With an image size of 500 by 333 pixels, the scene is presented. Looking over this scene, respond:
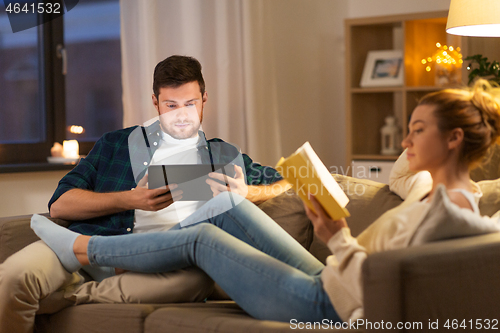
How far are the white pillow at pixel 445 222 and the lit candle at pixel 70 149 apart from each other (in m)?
1.90

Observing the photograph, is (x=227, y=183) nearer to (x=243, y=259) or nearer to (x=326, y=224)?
(x=243, y=259)

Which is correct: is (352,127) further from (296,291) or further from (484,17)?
(296,291)

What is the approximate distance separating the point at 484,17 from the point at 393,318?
49.7 inches

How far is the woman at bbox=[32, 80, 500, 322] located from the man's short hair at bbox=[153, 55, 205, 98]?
61cm

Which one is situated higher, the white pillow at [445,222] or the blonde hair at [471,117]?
the blonde hair at [471,117]

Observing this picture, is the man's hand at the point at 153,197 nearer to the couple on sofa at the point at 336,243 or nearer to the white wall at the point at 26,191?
the couple on sofa at the point at 336,243

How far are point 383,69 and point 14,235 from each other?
2.42 m

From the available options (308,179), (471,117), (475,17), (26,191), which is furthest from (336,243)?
(26,191)

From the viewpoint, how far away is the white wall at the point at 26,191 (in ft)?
7.82

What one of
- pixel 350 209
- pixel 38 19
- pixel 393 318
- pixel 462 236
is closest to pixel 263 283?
pixel 393 318

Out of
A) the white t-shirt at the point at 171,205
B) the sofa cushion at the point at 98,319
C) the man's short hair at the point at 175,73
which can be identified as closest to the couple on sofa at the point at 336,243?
the sofa cushion at the point at 98,319

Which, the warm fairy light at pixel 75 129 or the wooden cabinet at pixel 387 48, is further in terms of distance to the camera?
the wooden cabinet at pixel 387 48

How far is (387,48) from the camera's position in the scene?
11.8 feet

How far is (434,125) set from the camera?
118 centimetres
